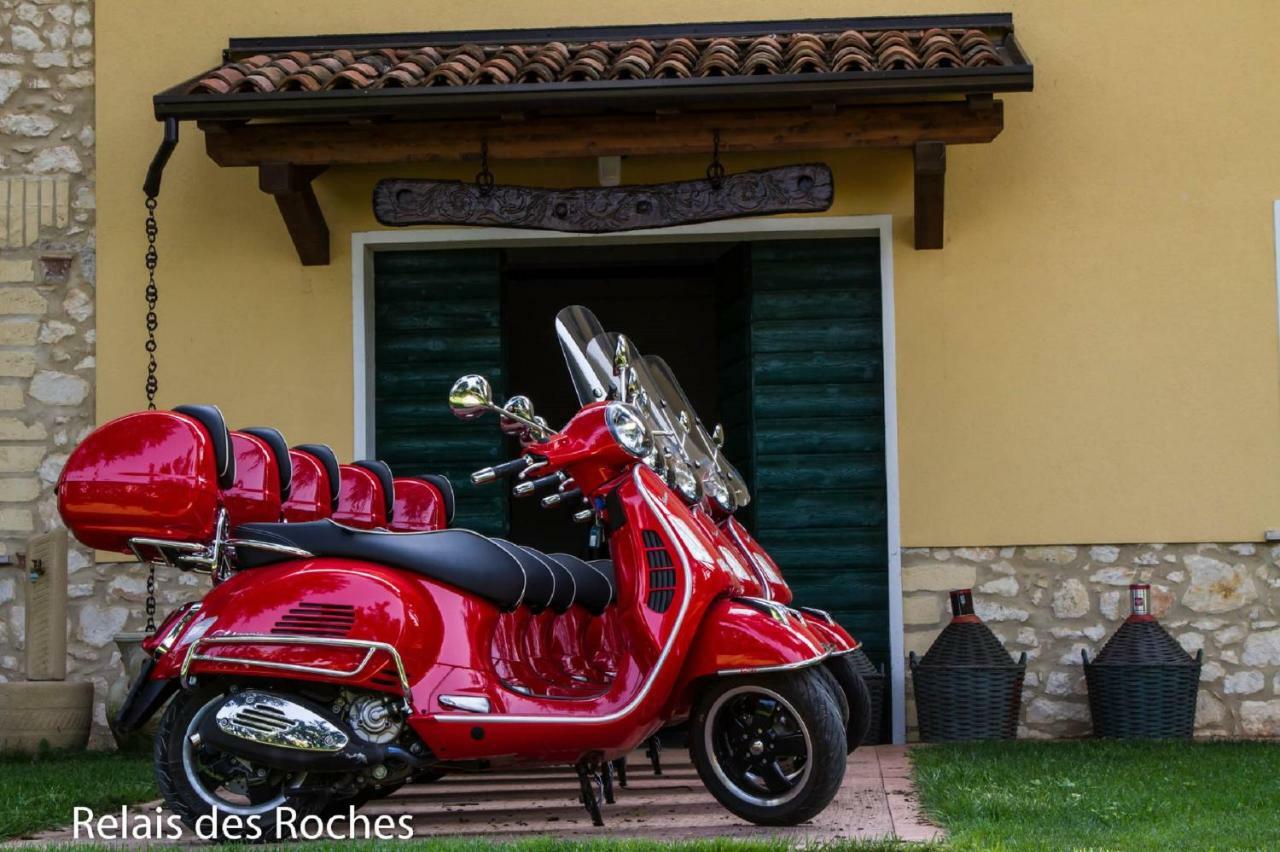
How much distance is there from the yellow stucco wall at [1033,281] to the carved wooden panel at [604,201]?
445 millimetres

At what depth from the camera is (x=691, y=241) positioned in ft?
27.9

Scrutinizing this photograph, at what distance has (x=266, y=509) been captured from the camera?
5246 mm

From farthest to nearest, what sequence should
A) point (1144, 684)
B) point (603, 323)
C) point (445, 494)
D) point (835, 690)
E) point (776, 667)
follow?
point (603, 323), point (1144, 684), point (445, 494), point (835, 690), point (776, 667)

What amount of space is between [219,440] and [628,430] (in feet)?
3.84

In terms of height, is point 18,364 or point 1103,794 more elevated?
point 18,364

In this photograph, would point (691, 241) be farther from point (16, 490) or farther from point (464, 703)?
point (464, 703)

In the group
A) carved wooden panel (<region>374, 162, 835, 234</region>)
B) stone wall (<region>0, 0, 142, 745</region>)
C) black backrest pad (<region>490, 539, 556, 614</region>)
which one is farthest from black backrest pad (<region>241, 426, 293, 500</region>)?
stone wall (<region>0, 0, 142, 745</region>)

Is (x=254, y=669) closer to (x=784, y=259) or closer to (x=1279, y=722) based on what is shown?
(x=784, y=259)

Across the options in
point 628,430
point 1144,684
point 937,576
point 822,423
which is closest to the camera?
point 628,430

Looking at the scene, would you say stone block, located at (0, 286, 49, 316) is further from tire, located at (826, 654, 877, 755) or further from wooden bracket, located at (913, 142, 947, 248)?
tire, located at (826, 654, 877, 755)

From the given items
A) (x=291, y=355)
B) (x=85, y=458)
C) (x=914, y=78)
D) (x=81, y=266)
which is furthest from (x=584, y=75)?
(x=85, y=458)

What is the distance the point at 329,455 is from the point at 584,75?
2.39 meters

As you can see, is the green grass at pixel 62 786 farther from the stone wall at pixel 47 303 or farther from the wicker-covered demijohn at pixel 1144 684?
the wicker-covered demijohn at pixel 1144 684

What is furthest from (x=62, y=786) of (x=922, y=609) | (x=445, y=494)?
(x=922, y=609)
